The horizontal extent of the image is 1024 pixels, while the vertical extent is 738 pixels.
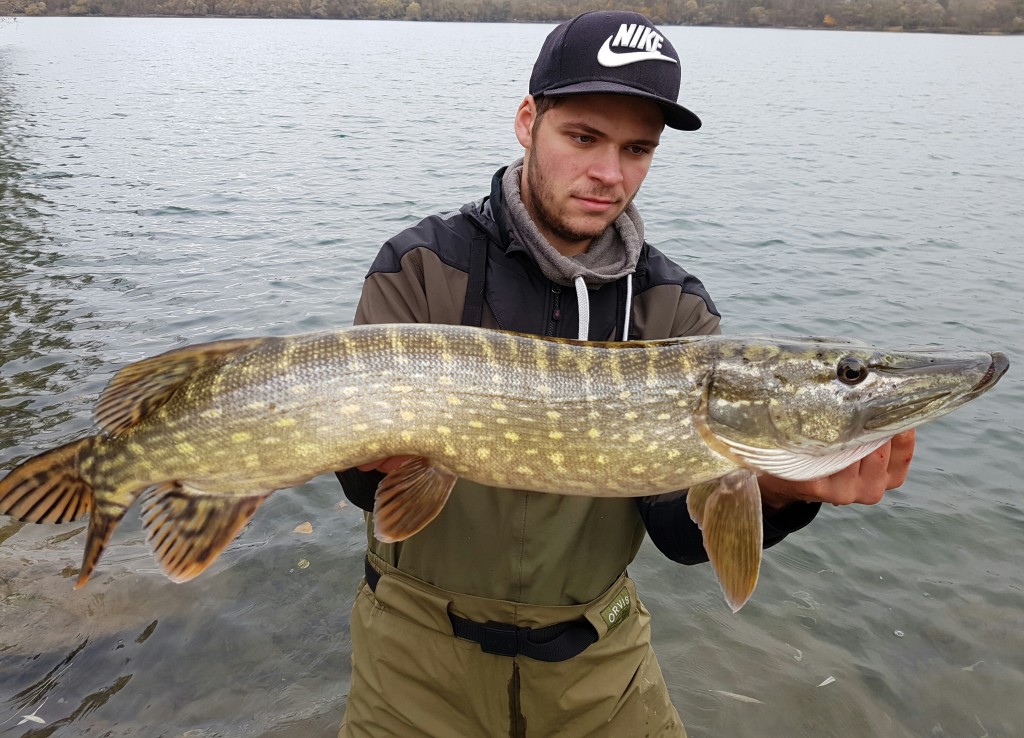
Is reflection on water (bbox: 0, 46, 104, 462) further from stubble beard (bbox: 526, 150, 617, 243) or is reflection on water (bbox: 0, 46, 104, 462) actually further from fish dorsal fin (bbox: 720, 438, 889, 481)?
fish dorsal fin (bbox: 720, 438, 889, 481)

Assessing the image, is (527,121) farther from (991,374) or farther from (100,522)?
(100,522)

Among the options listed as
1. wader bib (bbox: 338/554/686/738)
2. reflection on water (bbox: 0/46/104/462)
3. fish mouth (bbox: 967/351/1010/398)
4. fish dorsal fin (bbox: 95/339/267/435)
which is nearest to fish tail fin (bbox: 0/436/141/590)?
fish dorsal fin (bbox: 95/339/267/435)

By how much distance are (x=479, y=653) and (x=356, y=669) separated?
1.44 feet

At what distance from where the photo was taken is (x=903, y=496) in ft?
17.3

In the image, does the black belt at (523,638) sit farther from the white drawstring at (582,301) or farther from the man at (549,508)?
the white drawstring at (582,301)

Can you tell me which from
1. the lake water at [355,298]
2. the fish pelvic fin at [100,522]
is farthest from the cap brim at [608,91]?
the lake water at [355,298]

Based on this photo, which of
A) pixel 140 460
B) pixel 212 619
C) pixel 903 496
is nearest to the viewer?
pixel 140 460

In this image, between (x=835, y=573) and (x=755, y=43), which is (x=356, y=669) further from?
(x=755, y=43)

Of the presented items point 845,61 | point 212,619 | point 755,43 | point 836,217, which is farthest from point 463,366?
point 755,43

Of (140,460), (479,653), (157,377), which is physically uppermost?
(157,377)

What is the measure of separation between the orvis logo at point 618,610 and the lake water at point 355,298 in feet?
4.17

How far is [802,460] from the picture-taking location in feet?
7.11

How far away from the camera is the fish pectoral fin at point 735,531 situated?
2.14 m

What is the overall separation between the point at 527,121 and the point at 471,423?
1189mm
